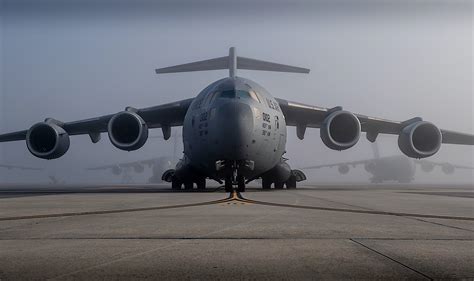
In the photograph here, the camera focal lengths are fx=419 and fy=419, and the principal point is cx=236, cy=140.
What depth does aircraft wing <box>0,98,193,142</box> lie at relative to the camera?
1986 cm

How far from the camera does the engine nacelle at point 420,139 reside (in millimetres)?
19219

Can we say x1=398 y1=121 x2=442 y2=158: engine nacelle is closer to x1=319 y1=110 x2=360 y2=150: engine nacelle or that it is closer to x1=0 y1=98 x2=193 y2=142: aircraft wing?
x1=319 y1=110 x2=360 y2=150: engine nacelle

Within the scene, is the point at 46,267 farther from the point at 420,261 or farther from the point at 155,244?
A: the point at 420,261

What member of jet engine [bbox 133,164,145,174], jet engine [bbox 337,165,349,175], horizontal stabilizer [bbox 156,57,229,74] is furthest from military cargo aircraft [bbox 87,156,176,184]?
horizontal stabilizer [bbox 156,57,229,74]

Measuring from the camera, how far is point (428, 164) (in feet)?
279

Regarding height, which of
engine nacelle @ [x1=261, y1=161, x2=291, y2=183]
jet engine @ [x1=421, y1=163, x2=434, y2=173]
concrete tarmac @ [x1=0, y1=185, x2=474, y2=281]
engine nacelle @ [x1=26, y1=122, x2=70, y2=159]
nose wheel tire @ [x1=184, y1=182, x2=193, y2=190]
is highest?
engine nacelle @ [x1=26, y1=122, x2=70, y2=159]

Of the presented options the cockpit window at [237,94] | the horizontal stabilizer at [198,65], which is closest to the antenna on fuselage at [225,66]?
the horizontal stabilizer at [198,65]

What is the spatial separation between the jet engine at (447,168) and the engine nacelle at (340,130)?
63027 millimetres

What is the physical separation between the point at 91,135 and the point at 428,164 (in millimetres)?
78530

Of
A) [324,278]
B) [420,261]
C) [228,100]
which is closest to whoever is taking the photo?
[324,278]

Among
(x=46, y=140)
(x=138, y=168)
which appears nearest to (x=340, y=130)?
(x=46, y=140)

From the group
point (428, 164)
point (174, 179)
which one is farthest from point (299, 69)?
point (428, 164)

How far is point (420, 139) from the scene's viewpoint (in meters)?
20.0

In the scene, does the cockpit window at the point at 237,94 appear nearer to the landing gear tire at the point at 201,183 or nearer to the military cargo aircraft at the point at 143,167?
the landing gear tire at the point at 201,183
